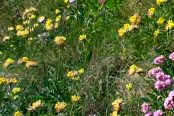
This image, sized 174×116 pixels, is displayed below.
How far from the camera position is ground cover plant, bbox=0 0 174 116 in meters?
3.87

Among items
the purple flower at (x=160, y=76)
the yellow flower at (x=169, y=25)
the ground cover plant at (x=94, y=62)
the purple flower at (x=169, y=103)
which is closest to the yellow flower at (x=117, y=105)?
the ground cover plant at (x=94, y=62)

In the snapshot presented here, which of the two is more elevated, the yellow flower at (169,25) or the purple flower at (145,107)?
the yellow flower at (169,25)

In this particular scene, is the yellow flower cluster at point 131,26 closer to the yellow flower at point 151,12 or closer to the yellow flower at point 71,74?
the yellow flower at point 151,12

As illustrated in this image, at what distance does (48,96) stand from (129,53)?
67 centimetres

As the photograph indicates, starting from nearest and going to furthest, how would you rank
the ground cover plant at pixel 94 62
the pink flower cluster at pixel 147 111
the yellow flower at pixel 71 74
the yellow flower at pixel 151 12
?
the pink flower cluster at pixel 147 111
the ground cover plant at pixel 94 62
the yellow flower at pixel 71 74
the yellow flower at pixel 151 12

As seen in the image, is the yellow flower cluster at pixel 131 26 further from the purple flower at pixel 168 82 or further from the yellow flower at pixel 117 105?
the purple flower at pixel 168 82

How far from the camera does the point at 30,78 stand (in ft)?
15.1

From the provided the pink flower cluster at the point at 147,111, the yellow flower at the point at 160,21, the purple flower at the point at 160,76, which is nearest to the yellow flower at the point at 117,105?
the pink flower cluster at the point at 147,111

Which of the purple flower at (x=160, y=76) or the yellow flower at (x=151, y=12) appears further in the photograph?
the yellow flower at (x=151, y=12)

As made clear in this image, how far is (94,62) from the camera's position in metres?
4.50

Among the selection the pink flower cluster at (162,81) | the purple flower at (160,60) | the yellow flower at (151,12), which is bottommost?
the pink flower cluster at (162,81)

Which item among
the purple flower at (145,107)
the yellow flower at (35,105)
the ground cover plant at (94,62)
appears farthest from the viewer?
the yellow flower at (35,105)

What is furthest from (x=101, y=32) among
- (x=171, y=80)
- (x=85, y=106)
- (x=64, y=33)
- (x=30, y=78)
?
(x=171, y=80)

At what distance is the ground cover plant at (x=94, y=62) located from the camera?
12.7 ft
